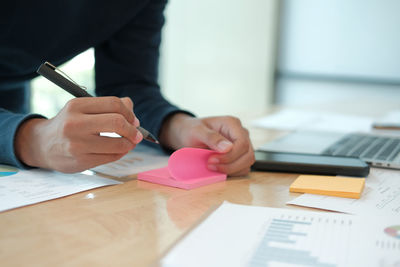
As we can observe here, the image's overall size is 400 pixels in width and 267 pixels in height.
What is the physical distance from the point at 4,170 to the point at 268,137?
65 centimetres

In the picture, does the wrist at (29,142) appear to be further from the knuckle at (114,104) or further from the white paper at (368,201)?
the white paper at (368,201)

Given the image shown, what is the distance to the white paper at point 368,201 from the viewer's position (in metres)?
0.63

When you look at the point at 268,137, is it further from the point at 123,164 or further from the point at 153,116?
the point at 123,164

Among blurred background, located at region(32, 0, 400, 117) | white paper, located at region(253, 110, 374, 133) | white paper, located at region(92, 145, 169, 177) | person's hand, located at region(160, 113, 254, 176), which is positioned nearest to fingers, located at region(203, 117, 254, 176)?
person's hand, located at region(160, 113, 254, 176)

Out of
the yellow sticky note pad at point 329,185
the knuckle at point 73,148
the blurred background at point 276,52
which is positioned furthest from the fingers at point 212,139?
the blurred background at point 276,52

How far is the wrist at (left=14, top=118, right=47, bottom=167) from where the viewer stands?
0.73m

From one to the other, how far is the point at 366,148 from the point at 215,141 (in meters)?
0.39

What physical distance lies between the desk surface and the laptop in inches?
9.0

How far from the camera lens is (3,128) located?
0.76m

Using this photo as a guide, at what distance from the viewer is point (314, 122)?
1490 millimetres

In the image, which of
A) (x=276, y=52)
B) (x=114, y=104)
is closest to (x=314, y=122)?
(x=114, y=104)

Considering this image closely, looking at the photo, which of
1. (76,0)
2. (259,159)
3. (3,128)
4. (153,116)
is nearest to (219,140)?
(259,159)

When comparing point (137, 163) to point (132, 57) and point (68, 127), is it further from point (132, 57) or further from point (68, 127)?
point (132, 57)

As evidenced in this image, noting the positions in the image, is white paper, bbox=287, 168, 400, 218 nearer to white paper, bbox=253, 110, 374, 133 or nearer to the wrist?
the wrist
